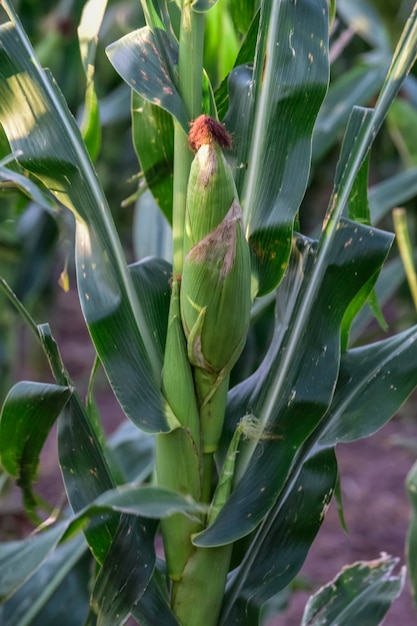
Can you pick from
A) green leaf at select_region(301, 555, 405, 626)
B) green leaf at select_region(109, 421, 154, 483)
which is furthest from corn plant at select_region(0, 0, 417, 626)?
green leaf at select_region(109, 421, 154, 483)

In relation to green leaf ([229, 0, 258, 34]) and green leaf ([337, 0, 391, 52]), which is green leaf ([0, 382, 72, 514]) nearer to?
green leaf ([229, 0, 258, 34])

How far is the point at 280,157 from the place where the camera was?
59cm

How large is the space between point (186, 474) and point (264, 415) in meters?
0.08

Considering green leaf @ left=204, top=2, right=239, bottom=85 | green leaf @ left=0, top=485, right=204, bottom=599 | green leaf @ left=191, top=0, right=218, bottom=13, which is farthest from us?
green leaf @ left=204, top=2, right=239, bottom=85

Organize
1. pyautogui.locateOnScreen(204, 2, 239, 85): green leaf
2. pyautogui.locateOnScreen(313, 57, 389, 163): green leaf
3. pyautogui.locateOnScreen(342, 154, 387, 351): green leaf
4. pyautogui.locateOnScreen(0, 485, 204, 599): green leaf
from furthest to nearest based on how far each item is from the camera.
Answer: pyautogui.locateOnScreen(313, 57, 389, 163): green leaf < pyautogui.locateOnScreen(204, 2, 239, 85): green leaf < pyautogui.locateOnScreen(342, 154, 387, 351): green leaf < pyautogui.locateOnScreen(0, 485, 204, 599): green leaf

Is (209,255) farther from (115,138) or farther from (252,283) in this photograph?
(115,138)

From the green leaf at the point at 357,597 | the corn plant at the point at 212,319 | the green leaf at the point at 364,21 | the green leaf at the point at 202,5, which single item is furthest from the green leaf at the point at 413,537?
the green leaf at the point at 364,21

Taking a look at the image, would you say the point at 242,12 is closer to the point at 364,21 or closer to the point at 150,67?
the point at 150,67

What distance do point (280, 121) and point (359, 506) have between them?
1911 millimetres

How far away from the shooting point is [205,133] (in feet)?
1.67

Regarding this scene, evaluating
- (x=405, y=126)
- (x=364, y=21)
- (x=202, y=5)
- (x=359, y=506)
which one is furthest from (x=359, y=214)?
(x=359, y=506)

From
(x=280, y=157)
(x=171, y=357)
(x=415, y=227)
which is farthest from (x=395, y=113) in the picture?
(x=171, y=357)

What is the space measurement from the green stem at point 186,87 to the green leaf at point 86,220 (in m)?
0.05

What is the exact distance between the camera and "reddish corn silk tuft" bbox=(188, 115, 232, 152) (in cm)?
51
